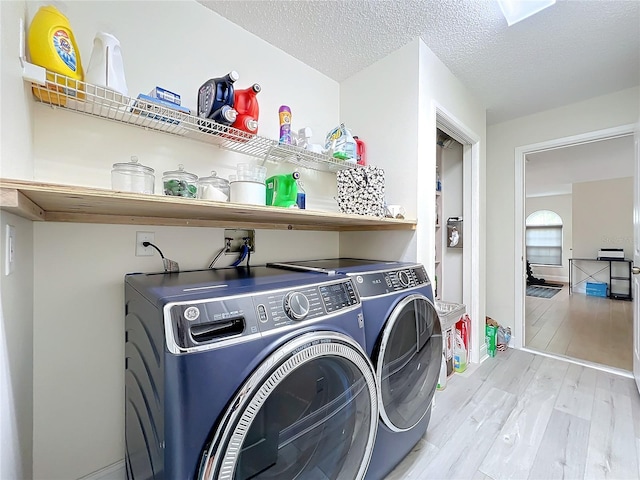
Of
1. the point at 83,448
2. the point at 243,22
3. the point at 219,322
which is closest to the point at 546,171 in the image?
the point at 243,22

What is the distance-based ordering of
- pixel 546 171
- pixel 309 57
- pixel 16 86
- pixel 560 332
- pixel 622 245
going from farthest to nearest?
1. pixel 622 245
2. pixel 546 171
3. pixel 560 332
4. pixel 309 57
5. pixel 16 86

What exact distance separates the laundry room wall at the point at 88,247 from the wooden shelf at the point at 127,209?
53 millimetres

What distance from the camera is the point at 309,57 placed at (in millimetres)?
1844

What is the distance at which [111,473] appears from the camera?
115cm

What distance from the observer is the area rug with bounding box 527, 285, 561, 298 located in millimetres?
5259

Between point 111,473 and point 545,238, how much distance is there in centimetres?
922

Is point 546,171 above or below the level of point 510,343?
above

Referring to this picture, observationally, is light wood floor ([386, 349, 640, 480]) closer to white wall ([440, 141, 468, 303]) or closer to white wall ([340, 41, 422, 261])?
white wall ([440, 141, 468, 303])

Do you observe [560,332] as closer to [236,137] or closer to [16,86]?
[236,137]

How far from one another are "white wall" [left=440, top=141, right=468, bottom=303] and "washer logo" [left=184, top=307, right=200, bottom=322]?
247 cm

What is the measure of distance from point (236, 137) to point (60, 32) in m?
0.65

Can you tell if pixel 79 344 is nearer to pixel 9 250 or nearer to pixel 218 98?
pixel 9 250

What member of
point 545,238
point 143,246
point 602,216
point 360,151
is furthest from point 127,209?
point 545,238

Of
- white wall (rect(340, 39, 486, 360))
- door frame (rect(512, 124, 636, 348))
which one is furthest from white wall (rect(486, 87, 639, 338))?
white wall (rect(340, 39, 486, 360))
